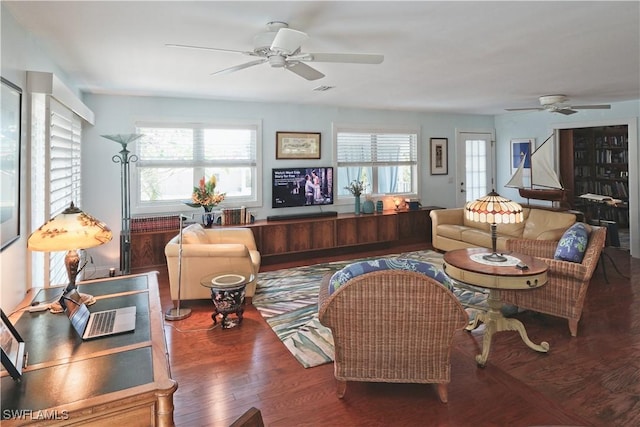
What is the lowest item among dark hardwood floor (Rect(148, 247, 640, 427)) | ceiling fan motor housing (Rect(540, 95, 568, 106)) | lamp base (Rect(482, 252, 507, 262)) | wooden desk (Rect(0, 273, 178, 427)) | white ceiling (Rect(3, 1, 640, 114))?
dark hardwood floor (Rect(148, 247, 640, 427))

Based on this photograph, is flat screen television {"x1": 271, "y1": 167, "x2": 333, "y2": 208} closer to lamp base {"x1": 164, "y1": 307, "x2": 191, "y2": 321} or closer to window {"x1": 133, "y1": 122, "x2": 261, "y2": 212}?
window {"x1": 133, "y1": 122, "x2": 261, "y2": 212}

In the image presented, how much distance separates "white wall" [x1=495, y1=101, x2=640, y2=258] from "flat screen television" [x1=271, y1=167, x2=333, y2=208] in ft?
12.8

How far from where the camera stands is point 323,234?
230 inches

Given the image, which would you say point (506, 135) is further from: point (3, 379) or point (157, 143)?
point (3, 379)

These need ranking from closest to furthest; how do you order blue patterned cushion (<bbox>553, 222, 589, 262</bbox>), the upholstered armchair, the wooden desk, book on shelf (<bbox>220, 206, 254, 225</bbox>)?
1. the wooden desk
2. blue patterned cushion (<bbox>553, 222, 589, 262</bbox>)
3. the upholstered armchair
4. book on shelf (<bbox>220, 206, 254, 225</bbox>)

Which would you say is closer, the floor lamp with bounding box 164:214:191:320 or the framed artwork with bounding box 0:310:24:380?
the framed artwork with bounding box 0:310:24:380

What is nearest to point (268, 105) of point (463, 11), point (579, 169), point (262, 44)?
point (262, 44)

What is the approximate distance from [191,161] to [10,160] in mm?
3425

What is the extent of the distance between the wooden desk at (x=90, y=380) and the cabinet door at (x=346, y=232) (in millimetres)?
4300

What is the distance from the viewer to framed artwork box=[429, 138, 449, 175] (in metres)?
7.33

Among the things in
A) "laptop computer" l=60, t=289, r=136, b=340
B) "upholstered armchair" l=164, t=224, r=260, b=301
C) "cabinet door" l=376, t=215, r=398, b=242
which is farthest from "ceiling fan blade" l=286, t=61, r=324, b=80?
"cabinet door" l=376, t=215, r=398, b=242

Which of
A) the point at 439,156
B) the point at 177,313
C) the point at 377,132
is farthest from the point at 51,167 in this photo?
the point at 439,156

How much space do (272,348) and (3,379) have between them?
1923 millimetres

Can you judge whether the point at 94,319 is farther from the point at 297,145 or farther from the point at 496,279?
the point at 297,145
